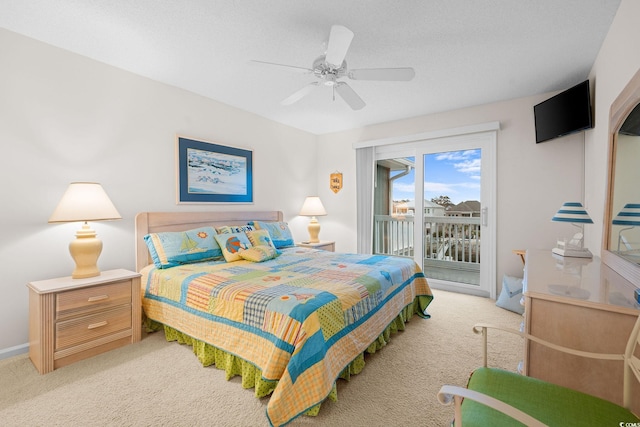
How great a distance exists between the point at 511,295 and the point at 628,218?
76.0 inches

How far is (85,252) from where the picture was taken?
229 cm

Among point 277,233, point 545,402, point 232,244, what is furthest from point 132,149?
point 545,402

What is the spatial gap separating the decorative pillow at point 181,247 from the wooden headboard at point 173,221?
0.15 meters

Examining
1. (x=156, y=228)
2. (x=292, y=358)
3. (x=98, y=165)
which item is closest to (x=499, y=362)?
(x=292, y=358)

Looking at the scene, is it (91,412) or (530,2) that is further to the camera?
(530,2)

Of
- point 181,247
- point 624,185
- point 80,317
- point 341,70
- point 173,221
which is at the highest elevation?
point 341,70

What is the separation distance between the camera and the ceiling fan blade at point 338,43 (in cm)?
169

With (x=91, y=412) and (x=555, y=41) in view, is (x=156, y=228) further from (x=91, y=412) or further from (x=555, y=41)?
(x=555, y=41)

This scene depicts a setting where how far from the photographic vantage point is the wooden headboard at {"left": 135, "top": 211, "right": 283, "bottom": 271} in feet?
9.44

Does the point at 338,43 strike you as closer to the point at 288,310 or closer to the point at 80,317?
the point at 288,310

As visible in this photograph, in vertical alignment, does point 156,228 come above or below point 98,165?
below

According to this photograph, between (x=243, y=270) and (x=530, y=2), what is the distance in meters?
2.86

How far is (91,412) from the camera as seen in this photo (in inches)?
64.4

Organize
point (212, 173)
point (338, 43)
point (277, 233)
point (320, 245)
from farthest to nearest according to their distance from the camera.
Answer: point (320, 245), point (277, 233), point (212, 173), point (338, 43)
